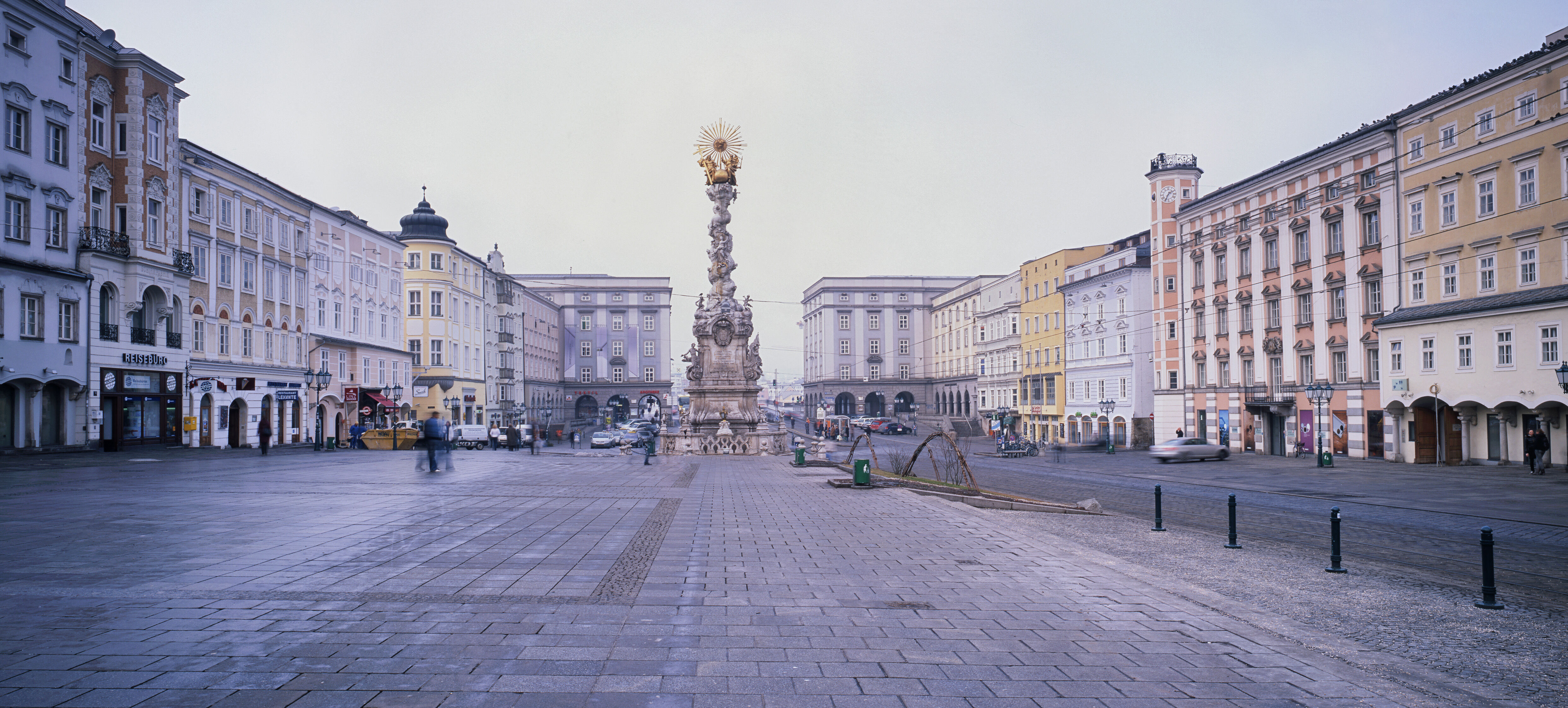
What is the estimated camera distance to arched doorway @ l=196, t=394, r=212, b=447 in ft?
125

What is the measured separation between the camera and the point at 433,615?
292 inches

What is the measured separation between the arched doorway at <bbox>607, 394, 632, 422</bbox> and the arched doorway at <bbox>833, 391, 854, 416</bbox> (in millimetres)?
26924

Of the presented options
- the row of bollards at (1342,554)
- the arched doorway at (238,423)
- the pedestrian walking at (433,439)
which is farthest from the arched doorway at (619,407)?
the row of bollards at (1342,554)

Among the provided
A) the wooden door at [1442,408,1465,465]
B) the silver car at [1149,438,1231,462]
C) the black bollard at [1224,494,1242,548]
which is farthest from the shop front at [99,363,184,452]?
the wooden door at [1442,408,1465,465]

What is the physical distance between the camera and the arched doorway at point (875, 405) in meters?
116

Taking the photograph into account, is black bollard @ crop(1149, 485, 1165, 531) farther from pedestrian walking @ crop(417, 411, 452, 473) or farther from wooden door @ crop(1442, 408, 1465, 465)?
wooden door @ crop(1442, 408, 1465, 465)

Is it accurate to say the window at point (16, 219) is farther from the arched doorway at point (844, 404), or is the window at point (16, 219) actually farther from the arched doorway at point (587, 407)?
the arched doorway at point (844, 404)

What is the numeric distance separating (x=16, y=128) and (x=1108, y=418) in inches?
2303

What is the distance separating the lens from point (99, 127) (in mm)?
32406

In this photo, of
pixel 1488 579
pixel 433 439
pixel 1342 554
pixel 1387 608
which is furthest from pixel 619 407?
pixel 1488 579

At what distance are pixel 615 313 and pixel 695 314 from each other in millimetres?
75196

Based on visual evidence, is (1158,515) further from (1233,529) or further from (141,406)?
(141,406)

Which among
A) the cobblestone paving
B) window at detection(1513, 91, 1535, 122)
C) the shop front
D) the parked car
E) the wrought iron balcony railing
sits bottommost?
the parked car

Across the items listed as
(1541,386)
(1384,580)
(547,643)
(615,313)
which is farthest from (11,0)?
(615,313)
